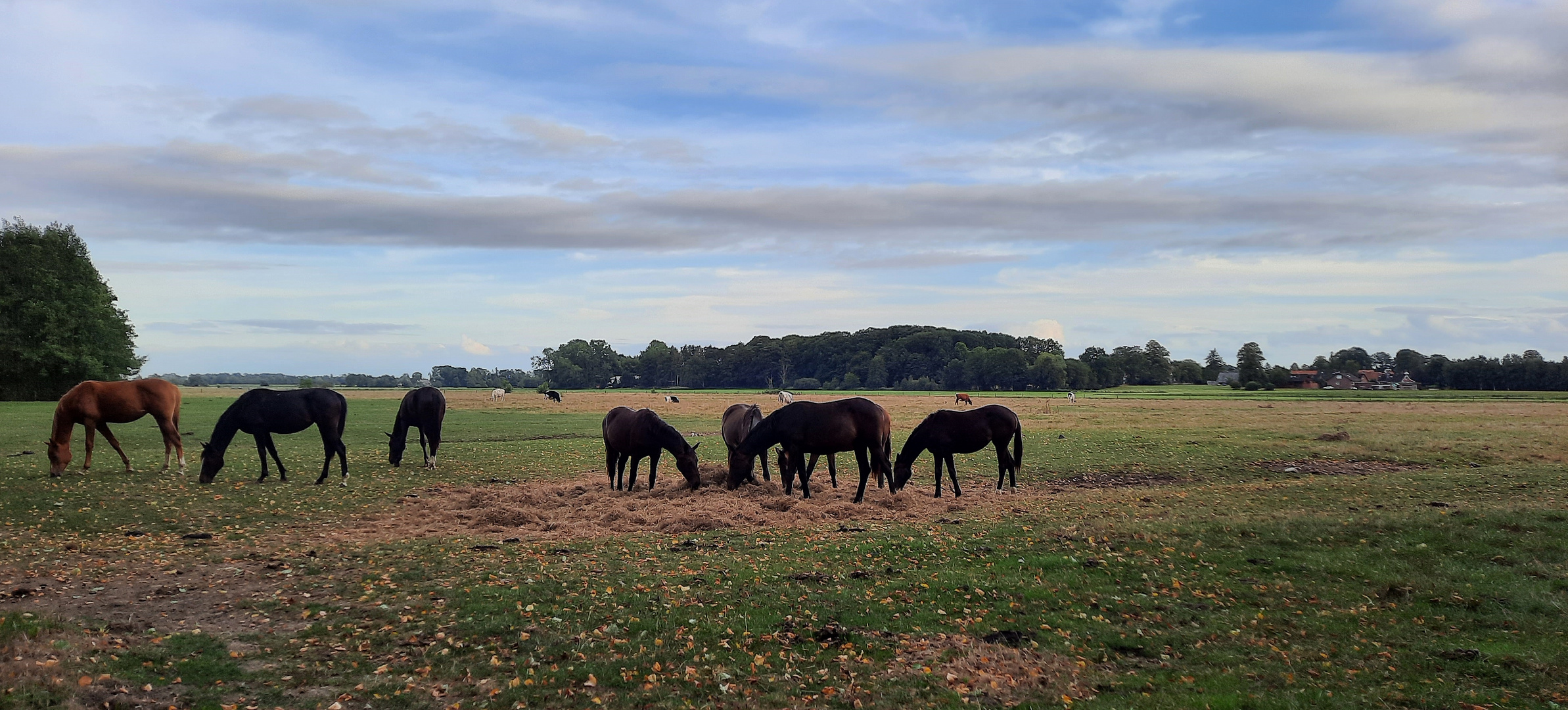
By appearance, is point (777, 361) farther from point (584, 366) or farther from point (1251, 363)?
point (1251, 363)

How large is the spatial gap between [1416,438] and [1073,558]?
27.9 m

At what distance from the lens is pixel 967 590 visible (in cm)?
1027

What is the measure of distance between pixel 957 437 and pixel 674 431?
6855mm

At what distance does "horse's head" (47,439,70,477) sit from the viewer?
61.6ft

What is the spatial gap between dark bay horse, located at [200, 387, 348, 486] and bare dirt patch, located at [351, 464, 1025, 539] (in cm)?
305

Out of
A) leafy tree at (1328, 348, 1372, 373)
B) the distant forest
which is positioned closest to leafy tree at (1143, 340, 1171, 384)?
the distant forest

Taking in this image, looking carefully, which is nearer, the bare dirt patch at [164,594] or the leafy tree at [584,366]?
the bare dirt patch at [164,594]

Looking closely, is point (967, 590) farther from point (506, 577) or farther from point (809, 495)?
point (809, 495)

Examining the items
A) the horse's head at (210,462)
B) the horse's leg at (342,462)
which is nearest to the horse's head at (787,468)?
the horse's leg at (342,462)

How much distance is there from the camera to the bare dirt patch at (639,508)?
14734mm

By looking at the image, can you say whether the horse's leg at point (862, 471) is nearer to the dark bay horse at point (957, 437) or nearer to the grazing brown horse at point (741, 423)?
the dark bay horse at point (957, 437)

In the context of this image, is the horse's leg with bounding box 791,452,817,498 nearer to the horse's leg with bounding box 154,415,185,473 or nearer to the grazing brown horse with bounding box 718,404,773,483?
the grazing brown horse with bounding box 718,404,773,483

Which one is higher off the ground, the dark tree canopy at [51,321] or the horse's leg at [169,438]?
the dark tree canopy at [51,321]

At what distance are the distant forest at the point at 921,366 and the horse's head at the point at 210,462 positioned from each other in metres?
124
